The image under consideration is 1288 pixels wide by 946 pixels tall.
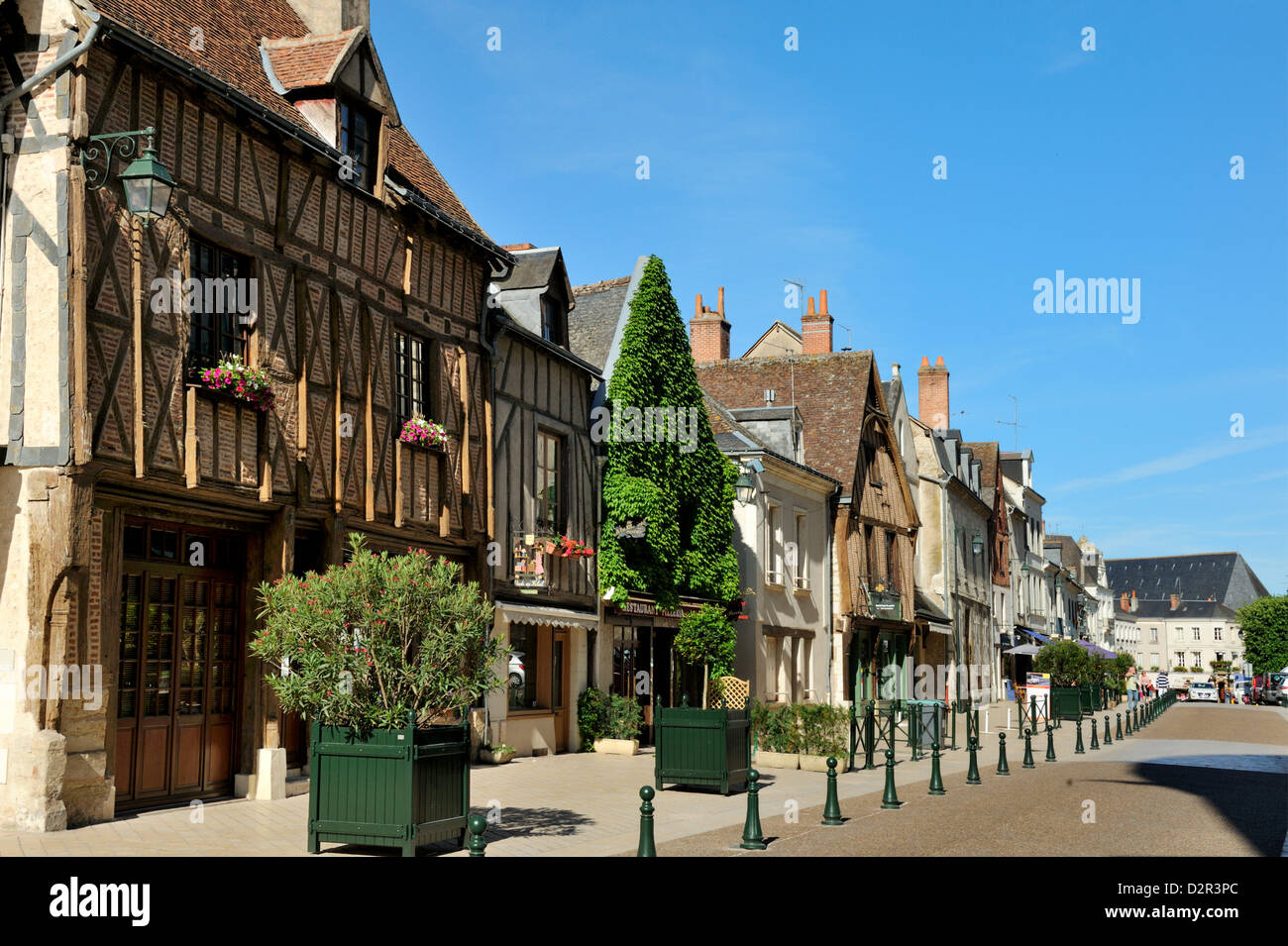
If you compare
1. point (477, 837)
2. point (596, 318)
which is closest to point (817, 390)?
point (596, 318)

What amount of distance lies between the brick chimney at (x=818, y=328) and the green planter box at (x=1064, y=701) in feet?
37.4

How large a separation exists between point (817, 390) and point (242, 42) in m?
21.1

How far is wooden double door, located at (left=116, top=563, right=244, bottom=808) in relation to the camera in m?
11.3

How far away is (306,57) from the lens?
47.6ft

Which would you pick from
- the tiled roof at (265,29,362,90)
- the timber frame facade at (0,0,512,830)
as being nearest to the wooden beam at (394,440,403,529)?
the timber frame facade at (0,0,512,830)

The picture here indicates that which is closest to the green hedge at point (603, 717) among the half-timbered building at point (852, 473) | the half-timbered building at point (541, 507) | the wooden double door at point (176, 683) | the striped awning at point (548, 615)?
the half-timbered building at point (541, 507)

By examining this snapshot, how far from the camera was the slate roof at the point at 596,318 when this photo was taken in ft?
74.1

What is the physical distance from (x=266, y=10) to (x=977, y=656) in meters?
36.2

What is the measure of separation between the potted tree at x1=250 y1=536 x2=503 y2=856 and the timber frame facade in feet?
7.39

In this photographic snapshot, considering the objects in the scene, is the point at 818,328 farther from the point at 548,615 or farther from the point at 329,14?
the point at 329,14

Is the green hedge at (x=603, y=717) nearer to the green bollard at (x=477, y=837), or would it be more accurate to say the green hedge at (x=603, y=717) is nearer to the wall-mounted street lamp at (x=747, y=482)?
the wall-mounted street lamp at (x=747, y=482)

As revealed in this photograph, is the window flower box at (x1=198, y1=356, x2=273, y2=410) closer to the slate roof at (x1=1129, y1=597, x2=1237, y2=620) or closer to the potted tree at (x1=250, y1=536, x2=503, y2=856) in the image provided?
the potted tree at (x1=250, y1=536, x2=503, y2=856)
